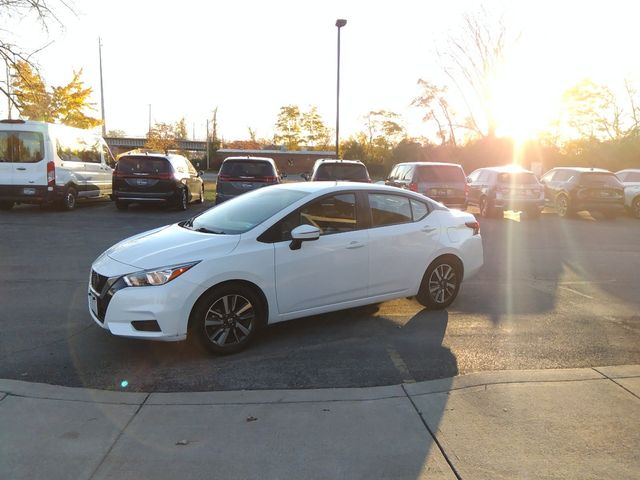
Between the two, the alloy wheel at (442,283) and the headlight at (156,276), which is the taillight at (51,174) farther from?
the alloy wheel at (442,283)

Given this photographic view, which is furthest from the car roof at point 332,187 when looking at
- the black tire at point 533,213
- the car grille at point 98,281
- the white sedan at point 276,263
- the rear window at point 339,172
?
the black tire at point 533,213

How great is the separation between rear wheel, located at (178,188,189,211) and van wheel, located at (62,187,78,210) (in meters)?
2.94

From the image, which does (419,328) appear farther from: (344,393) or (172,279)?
(172,279)

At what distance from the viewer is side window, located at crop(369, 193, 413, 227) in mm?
5750

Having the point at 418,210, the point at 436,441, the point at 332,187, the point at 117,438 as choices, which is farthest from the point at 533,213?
the point at 117,438

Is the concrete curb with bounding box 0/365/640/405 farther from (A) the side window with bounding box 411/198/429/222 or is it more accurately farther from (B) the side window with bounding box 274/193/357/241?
(A) the side window with bounding box 411/198/429/222

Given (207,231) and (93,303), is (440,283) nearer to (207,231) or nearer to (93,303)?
(207,231)

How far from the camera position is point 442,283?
20.6 ft

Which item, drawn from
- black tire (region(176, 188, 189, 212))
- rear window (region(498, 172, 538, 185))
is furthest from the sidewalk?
rear window (region(498, 172, 538, 185))

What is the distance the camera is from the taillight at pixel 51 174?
1419 centimetres

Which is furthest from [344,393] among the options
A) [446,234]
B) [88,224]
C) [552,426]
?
[88,224]

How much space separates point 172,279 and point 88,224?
9731 mm

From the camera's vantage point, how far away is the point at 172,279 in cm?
444

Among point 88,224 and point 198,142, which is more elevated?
point 198,142
